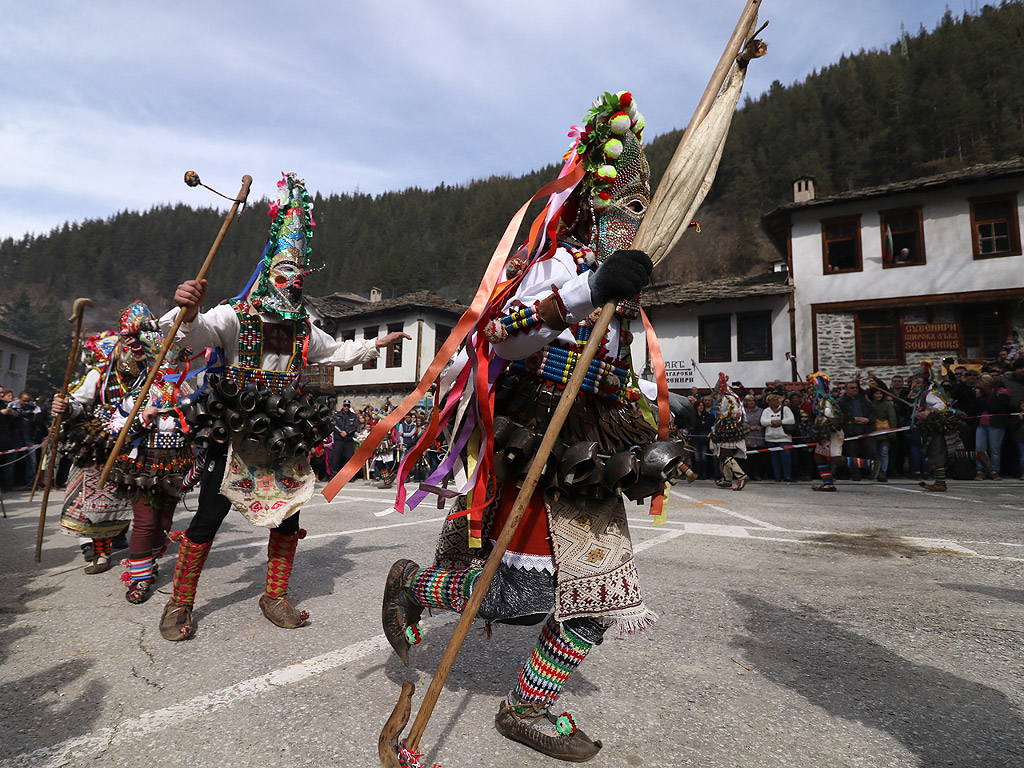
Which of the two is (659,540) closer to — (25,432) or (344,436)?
(344,436)

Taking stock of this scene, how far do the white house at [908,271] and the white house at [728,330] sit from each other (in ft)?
2.67

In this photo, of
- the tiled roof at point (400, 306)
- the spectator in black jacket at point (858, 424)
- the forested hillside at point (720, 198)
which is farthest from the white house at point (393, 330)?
the spectator in black jacket at point (858, 424)

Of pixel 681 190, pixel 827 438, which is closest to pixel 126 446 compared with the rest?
pixel 681 190

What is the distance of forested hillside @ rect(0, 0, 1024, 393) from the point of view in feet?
131

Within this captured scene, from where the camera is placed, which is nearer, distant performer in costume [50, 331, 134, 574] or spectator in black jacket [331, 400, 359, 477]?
distant performer in costume [50, 331, 134, 574]

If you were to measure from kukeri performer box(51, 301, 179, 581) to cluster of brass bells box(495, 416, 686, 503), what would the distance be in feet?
11.1

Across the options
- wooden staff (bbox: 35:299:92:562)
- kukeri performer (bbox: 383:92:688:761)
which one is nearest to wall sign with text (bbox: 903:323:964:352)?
kukeri performer (bbox: 383:92:688:761)

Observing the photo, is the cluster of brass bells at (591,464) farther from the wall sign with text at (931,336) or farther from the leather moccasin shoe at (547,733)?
the wall sign with text at (931,336)

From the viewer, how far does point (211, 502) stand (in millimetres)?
3398

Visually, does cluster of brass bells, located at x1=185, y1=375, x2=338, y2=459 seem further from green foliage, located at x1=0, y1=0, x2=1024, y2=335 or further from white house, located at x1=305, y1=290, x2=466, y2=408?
white house, located at x1=305, y1=290, x2=466, y2=408

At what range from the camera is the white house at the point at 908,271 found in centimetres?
1798

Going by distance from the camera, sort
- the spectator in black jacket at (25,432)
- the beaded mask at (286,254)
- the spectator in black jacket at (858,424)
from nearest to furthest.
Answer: the beaded mask at (286,254) → the spectator in black jacket at (858,424) → the spectator in black jacket at (25,432)

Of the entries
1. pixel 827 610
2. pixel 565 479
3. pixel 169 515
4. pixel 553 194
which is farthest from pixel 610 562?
pixel 169 515

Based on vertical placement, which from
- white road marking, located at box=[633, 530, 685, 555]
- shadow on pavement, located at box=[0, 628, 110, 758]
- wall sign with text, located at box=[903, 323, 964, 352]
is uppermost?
wall sign with text, located at box=[903, 323, 964, 352]
